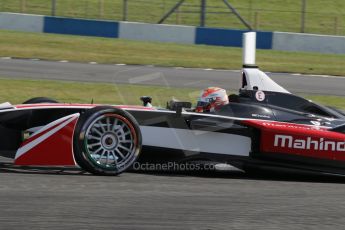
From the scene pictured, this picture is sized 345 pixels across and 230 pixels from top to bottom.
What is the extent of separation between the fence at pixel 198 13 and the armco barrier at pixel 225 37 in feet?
6.96

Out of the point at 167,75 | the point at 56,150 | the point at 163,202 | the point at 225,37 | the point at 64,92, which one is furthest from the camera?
the point at 225,37

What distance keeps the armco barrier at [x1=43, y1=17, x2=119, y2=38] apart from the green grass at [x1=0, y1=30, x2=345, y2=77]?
1.64ft

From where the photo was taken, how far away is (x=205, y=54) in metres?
22.2

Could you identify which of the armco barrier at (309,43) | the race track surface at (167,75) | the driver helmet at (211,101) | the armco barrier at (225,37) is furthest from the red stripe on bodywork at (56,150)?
the armco barrier at (309,43)

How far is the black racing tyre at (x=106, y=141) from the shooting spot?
7.22m

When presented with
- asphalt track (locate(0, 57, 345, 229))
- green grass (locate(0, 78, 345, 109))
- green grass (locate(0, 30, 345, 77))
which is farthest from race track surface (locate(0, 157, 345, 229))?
green grass (locate(0, 30, 345, 77))

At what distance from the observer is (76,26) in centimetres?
2455

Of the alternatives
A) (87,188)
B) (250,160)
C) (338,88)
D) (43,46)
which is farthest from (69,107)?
(43,46)

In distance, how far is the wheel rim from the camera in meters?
7.31

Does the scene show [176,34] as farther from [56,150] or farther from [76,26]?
[56,150]

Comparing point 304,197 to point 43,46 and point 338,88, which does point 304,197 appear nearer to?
point 338,88

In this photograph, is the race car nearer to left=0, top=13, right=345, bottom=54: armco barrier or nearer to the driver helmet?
the driver helmet

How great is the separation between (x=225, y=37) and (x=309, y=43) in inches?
104

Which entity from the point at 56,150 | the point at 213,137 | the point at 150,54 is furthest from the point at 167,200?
the point at 150,54
